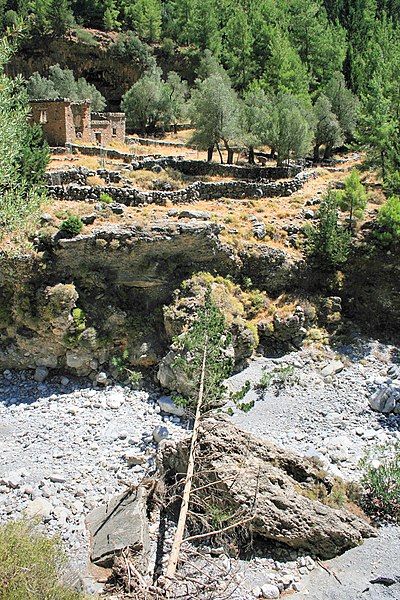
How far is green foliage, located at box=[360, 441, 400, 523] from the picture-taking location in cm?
1553

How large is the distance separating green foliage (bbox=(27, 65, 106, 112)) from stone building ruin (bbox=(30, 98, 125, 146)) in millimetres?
9245

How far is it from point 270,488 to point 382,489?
3827 mm

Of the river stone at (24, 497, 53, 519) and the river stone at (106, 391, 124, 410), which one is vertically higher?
the river stone at (106, 391, 124, 410)

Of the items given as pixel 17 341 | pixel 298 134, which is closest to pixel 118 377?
pixel 17 341

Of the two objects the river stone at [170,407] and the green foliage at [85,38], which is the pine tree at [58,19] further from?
the river stone at [170,407]

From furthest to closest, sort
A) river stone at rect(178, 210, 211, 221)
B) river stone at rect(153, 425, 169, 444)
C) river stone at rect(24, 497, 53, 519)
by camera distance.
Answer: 1. river stone at rect(178, 210, 211, 221)
2. river stone at rect(153, 425, 169, 444)
3. river stone at rect(24, 497, 53, 519)

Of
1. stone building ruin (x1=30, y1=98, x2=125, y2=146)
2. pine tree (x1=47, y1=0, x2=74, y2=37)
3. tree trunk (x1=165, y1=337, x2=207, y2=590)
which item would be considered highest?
pine tree (x1=47, y1=0, x2=74, y2=37)

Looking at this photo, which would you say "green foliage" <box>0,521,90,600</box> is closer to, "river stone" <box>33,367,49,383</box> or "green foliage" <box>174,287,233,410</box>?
"green foliage" <box>174,287,233,410</box>

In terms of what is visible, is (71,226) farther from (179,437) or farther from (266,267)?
(179,437)

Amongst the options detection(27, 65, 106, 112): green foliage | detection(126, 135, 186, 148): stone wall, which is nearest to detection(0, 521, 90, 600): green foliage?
detection(126, 135, 186, 148): stone wall

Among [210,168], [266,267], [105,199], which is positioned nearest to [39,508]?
[266,267]

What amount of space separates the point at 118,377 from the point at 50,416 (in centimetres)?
347

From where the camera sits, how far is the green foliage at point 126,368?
70.1 feet

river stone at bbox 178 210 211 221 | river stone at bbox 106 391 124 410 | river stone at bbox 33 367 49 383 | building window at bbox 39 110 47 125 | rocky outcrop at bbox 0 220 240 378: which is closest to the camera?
river stone at bbox 106 391 124 410
